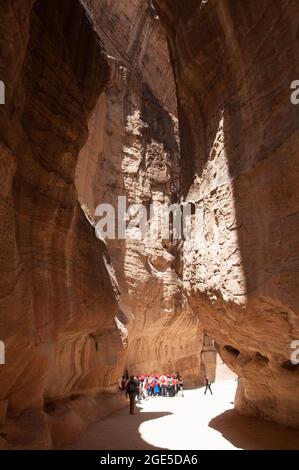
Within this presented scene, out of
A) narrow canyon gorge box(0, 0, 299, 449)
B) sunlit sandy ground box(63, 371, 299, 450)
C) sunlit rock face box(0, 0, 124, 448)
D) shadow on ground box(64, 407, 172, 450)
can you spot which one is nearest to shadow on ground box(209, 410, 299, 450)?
sunlit sandy ground box(63, 371, 299, 450)

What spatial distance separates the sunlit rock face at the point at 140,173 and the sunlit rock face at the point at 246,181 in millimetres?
10468

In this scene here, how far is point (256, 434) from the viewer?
23.0ft

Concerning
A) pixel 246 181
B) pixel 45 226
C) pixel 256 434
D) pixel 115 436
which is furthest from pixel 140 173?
pixel 256 434

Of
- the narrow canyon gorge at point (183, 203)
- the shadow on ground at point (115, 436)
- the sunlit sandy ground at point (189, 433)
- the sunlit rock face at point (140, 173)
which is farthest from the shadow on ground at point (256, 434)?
the sunlit rock face at point (140, 173)

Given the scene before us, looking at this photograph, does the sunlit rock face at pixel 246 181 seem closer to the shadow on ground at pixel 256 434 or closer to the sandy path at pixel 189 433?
the shadow on ground at pixel 256 434

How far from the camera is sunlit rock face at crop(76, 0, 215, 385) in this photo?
755 inches

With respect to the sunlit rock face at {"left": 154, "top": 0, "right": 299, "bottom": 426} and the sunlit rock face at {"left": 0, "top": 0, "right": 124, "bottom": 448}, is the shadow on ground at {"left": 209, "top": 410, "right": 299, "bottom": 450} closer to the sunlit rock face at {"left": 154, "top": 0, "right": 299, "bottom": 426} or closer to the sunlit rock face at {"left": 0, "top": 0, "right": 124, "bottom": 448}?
the sunlit rock face at {"left": 154, "top": 0, "right": 299, "bottom": 426}

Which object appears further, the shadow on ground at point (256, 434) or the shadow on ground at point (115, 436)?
the shadow on ground at point (115, 436)

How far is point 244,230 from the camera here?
246 inches

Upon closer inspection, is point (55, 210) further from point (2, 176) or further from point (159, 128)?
point (159, 128)

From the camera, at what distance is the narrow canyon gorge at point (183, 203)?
5.68 metres

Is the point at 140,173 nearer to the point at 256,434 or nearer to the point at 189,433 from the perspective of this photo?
the point at 189,433

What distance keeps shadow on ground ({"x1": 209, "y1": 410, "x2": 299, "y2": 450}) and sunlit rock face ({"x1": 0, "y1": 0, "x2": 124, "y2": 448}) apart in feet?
10.3

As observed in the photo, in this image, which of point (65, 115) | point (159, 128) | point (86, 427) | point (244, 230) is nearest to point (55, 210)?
point (65, 115)
